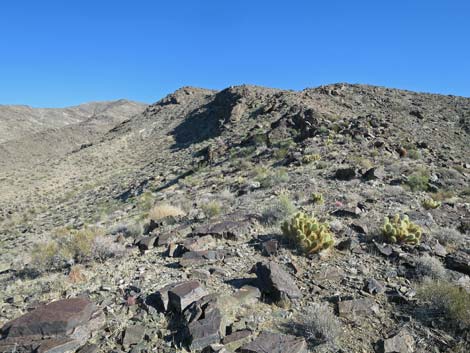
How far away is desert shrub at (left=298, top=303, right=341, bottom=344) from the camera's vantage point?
4.11 m

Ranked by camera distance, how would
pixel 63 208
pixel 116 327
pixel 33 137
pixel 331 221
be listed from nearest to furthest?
pixel 116 327 → pixel 331 221 → pixel 63 208 → pixel 33 137

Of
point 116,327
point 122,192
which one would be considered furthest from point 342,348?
point 122,192

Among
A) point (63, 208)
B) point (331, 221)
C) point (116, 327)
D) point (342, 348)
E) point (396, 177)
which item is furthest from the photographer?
point (63, 208)

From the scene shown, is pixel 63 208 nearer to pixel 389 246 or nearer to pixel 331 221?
pixel 331 221

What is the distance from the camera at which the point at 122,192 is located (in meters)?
22.7

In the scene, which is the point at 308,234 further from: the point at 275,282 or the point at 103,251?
the point at 103,251

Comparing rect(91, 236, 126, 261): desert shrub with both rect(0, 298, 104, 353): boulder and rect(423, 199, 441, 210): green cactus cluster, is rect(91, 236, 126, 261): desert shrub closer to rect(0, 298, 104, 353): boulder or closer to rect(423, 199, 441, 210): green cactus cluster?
rect(0, 298, 104, 353): boulder

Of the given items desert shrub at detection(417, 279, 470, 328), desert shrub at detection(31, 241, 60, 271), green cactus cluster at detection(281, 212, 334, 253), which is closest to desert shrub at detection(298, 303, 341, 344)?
desert shrub at detection(417, 279, 470, 328)

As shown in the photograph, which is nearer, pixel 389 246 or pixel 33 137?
pixel 389 246

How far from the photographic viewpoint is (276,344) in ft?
13.0

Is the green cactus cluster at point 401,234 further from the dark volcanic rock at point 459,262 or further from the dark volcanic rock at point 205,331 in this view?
the dark volcanic rock at point 205,331

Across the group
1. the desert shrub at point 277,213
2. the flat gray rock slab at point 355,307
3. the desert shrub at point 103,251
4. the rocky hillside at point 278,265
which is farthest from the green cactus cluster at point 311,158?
the flat gray rock slab at point 355,307

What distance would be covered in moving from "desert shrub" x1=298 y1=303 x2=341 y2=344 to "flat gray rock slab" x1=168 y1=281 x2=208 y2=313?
1.53m

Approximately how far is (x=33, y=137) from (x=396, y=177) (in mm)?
62573
